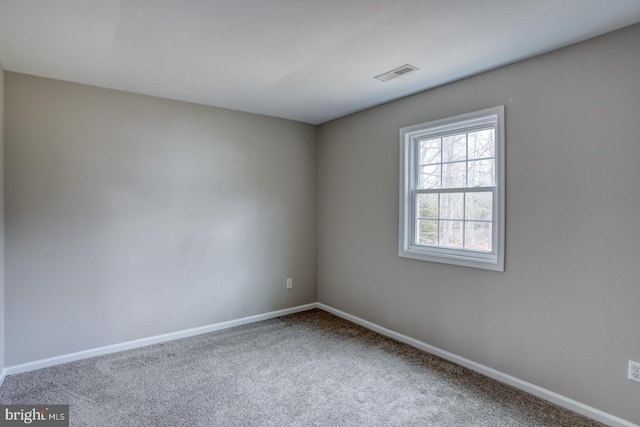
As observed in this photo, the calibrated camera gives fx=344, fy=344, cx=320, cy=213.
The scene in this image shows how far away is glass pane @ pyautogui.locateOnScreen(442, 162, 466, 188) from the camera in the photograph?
3068mm

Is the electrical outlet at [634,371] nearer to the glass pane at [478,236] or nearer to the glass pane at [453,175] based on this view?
the glass pane at [478,236]

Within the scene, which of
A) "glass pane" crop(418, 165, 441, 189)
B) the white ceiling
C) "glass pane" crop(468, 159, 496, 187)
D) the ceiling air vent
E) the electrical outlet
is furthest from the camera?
"glass pane" crop(418, 165, 441, 189)

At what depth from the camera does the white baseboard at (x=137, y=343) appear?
2850 millimetres

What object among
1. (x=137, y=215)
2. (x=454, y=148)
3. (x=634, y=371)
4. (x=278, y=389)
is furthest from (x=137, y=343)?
(x=634, y=371)

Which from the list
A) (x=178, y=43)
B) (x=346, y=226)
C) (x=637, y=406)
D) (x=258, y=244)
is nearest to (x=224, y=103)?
(x=178, y=43)

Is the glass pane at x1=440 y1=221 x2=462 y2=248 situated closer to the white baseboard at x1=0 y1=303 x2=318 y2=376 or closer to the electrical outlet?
the electrical outlet

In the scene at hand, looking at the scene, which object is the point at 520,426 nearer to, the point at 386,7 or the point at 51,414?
the point at 386,7

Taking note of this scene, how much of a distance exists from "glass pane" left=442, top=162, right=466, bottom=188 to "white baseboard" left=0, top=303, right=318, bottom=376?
8.03 ft

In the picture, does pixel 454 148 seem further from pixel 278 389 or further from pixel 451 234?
pixel 278 389

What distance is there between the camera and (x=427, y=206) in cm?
336

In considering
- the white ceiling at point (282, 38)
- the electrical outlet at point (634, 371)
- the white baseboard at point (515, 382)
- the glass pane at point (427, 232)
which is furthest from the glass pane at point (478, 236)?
the white ceiling at point (282, 38)

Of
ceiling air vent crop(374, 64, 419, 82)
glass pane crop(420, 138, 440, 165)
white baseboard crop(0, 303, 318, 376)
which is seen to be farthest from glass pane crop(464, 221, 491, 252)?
white baseboard crop(0, 303, 318, 376)

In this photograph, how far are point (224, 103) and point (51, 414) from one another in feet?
9.75

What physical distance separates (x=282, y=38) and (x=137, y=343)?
304 centimetres
